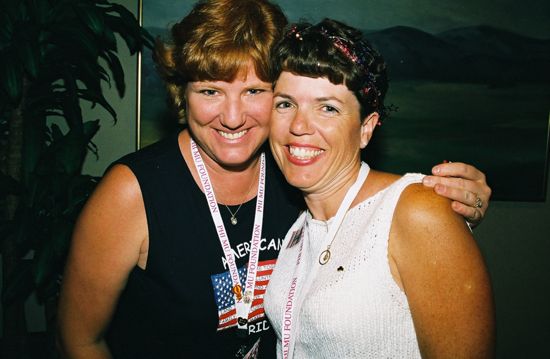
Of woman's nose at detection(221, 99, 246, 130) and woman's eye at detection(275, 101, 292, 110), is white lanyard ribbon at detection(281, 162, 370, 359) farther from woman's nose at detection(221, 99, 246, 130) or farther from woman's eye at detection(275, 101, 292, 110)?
woman's nose at detection(221, 99, 246, 130)

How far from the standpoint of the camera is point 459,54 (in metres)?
3.39

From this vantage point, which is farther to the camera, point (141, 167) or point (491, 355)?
point (141, 167)

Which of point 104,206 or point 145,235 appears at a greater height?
point 104,206

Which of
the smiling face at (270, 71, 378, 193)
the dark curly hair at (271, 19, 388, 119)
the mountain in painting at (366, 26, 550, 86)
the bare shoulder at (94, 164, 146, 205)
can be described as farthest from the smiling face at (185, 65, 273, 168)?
the mountain in painting at (366, 26, 550, 86)

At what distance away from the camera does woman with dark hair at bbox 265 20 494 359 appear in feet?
3.76

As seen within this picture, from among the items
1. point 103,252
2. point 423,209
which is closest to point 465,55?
point 423,209

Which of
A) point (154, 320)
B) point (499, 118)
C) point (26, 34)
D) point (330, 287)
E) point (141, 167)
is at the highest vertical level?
point (26, 34)

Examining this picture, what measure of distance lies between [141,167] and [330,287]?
0.90m

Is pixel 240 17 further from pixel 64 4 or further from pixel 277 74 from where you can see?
pixel 64 4

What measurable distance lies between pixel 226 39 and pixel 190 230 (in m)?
0.79

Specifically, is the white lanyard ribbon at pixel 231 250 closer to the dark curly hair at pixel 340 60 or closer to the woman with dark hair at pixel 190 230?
the woman with dark hair at pixel 190 230

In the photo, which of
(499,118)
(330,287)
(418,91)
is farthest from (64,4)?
(499,118)

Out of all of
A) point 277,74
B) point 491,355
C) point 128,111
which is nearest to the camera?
point 491,355

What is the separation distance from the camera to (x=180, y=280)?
1.62 m
